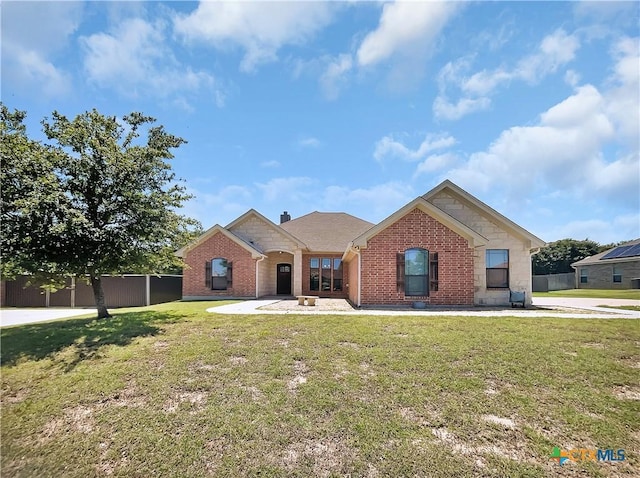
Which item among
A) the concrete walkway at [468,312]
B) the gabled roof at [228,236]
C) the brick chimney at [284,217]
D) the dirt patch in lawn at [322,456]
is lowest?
the dirt patch in lawn at [322,456]

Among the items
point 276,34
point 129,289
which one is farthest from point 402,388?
point 129,289

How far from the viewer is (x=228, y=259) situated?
19922mm

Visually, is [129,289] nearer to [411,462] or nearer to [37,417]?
[37,417]

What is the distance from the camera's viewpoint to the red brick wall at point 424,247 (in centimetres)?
1338

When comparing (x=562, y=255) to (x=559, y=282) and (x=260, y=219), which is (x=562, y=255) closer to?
(x=559, y=282)

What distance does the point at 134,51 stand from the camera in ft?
34.1

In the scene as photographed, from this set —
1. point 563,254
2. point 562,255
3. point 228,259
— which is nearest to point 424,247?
point 228,259

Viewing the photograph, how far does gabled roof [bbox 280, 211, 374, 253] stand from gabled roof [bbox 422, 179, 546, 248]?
7950mm

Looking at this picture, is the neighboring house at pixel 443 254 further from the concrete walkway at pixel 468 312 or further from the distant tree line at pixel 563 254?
the distant tree line at pixel 563 254

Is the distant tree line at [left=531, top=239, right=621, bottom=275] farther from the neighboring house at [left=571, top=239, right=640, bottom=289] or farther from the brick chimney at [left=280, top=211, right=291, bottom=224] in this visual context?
the brick chimney at [left=280, top=211, right=291, bottom=224]

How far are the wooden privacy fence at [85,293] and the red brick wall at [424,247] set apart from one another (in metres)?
11.9

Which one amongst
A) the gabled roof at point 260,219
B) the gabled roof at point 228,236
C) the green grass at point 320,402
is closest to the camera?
the green grass at point 320,402

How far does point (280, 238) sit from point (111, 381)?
1568cm

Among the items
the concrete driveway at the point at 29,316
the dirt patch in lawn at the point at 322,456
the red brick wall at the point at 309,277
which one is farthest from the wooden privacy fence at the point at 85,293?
the dirt patch in lawn at the point at 322,456
